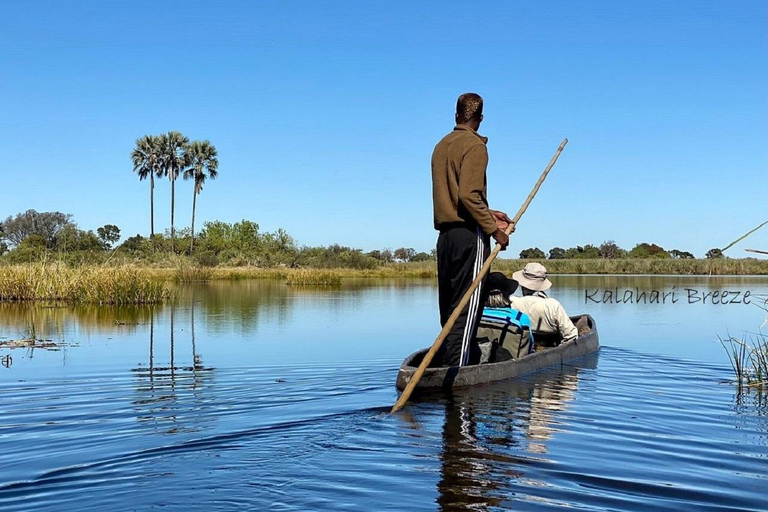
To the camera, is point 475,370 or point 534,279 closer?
point 475,370

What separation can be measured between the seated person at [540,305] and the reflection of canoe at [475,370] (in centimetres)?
39

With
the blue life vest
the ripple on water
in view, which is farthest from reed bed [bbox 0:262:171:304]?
the blue life vest

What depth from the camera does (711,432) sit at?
225 inches

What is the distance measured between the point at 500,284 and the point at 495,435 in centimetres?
283

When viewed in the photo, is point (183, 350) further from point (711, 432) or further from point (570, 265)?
point (570, 265)

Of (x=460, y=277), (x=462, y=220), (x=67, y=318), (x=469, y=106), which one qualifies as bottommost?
(x=67, y=318)

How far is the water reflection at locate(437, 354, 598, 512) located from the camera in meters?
4.03

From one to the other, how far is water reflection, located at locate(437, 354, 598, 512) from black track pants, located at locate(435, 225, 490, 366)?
0.43m

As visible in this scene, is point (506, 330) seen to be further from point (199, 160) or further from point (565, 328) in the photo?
point (199, 160)

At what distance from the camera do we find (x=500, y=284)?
8.02 m

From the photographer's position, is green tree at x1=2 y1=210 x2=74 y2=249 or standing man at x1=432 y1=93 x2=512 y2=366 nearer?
standing man at x1=432 y1=93 x2=512 y2=366

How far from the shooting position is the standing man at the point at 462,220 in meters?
6.89

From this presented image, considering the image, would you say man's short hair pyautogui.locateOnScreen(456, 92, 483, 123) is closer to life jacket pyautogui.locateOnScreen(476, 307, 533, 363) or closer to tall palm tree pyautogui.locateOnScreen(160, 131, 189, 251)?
life jacket pyautogui.locateOnScreen(476, 307, 533, 363)

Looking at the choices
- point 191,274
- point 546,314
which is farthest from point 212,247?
point 546,314
